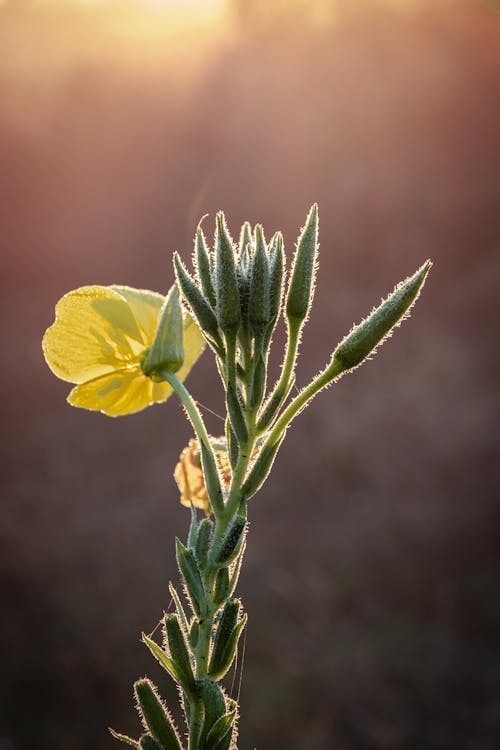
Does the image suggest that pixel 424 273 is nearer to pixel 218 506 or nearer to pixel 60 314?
pixel 218 506

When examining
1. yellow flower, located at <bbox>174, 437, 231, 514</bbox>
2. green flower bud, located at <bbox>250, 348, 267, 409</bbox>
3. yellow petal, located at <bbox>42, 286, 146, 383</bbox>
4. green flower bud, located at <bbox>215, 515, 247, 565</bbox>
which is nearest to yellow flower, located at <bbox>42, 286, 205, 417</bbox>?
yellow petal, located at <bbox>42, 286, 146, 383</bbox>

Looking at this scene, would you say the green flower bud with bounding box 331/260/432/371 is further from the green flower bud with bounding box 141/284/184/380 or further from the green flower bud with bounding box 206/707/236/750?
the green flower bud with bounding box 206/707/236/750

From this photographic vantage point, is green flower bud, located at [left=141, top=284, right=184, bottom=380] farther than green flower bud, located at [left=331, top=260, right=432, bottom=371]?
Yes

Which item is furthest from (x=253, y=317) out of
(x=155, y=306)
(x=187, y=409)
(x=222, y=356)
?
(x=155, y=306)

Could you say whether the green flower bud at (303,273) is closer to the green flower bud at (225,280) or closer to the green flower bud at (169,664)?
the green flower bud at (225,280)

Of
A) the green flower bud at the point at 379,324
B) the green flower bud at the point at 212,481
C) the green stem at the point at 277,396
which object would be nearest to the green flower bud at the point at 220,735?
the green flower bud at the point at 212,481

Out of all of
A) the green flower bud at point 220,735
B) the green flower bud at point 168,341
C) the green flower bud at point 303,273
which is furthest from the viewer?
the green flower bud at point 168,341

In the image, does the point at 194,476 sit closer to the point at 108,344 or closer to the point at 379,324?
the point at 108,344
